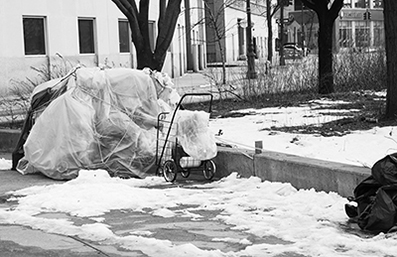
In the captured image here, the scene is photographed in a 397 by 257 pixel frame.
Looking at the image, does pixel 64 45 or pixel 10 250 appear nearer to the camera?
pixel 10 250

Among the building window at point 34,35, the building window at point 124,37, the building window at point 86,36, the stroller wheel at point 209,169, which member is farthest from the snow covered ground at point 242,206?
the building window at point 124,37

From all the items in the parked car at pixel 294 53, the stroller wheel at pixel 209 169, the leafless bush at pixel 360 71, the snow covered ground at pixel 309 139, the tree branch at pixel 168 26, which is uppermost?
the tree branch at pixel 168 26

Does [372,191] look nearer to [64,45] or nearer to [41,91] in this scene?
[41,91]

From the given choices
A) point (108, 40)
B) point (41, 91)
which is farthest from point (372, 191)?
point (108, 40)

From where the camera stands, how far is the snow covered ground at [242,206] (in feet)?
20.3

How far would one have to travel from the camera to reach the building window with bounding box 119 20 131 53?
35406 mm

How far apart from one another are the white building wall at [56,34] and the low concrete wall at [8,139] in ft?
40.2

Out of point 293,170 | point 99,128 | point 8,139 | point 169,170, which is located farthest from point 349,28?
point 293,170

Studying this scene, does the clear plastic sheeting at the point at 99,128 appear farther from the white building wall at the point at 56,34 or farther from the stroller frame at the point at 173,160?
the white building wall at the point at 56,34

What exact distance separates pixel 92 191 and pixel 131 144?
2055 millimetres

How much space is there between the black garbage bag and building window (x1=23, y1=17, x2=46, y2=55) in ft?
79.1

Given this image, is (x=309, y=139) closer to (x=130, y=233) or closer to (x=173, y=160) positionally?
(x=173, y=160)

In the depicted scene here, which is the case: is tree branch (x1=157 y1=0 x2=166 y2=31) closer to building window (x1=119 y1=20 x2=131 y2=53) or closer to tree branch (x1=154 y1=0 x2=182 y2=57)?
tree branch (x1=154 y1=0 x2=182 y2=57)

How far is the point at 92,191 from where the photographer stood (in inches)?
339
